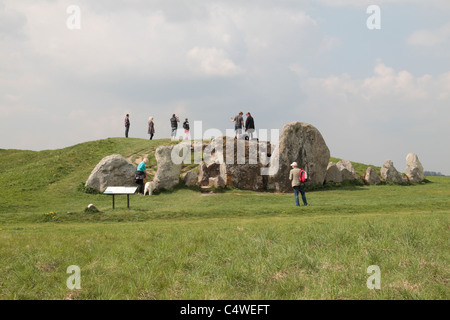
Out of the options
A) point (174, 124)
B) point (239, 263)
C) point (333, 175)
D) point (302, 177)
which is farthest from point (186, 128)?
point (239, 263)

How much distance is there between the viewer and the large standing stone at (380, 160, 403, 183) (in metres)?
35.0

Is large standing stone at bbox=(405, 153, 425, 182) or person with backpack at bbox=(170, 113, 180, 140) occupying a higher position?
person with backpack at bbox=(170, 113, 180, 140)

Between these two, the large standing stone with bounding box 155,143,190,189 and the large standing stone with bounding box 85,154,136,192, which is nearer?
the large standing stone with bounding box 85,154,136,192

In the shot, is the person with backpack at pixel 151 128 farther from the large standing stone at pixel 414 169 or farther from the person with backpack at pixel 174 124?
the large standing stone at pixel 414 169


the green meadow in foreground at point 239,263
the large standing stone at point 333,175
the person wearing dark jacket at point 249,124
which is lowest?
the green meadow in foreground at point 239,263

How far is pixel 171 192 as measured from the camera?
2864cm

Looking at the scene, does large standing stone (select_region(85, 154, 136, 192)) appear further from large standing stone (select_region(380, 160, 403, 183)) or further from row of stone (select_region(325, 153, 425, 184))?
large standing stone (select_region(380, 160, 403, 183))

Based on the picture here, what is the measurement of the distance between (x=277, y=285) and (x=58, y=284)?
4.33m

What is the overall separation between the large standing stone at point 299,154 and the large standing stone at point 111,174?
11415 mm

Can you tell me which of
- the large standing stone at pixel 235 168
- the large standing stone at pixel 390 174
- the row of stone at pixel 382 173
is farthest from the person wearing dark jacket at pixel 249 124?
the large standing stone at pixel 390 174

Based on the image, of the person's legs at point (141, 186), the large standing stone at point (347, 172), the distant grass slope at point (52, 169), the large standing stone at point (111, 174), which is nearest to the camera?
the distant grass slope at point (52, 169)

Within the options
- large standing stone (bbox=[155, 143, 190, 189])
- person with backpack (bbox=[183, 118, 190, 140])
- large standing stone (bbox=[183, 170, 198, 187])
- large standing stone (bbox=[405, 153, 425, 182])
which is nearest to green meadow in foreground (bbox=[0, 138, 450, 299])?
large standing stone (bbox=[155, 143, 190, 189])

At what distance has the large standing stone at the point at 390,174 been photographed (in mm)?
35009

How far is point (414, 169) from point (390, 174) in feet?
12.0
